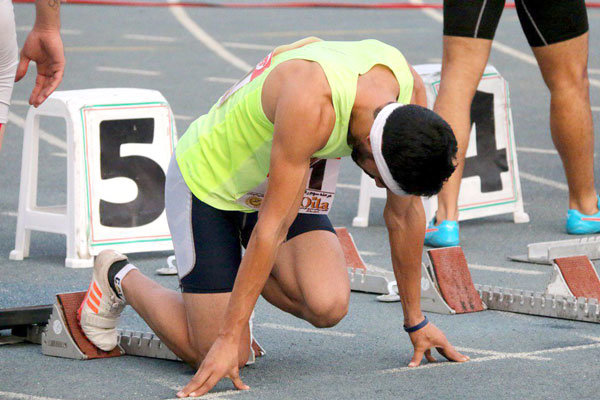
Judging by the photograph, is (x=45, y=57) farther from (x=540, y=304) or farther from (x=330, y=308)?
(x=540, y=304)

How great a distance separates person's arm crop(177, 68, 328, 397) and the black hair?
0.28m

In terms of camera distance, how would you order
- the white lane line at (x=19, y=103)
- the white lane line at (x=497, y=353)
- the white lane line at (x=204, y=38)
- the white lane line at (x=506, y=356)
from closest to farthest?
the white lane line at (x=506, y=356), the white lane line at (x=497, y=353), the white lane line at (x=19, y=103), the white lane line at (x=204, y=38)

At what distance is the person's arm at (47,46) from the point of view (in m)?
4.42

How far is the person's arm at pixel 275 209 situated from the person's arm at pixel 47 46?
3.09 feet

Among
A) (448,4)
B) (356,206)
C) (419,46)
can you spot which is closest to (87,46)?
(419,46)

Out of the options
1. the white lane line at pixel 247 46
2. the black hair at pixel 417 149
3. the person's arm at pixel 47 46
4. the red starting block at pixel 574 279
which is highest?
the person's arm at pixel 47 46

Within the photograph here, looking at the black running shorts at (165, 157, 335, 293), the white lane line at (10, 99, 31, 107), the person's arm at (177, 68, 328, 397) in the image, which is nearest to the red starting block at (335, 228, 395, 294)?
the black running shorts at (165, 157, 335, 293)

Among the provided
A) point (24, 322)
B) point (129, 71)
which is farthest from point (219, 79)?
point (24, 322)

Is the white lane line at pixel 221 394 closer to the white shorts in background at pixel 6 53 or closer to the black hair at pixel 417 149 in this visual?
the black hair at pixel 417 149

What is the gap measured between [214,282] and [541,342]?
1.38 metres

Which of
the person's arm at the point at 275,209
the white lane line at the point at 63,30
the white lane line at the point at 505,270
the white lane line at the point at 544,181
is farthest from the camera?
the white lane line at the point at 63,30

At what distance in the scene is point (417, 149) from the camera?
3.76 m

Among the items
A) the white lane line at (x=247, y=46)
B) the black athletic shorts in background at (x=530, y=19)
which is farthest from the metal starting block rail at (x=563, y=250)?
the white lane line at (x=247, y=46)

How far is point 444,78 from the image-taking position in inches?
255
